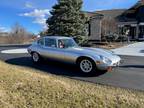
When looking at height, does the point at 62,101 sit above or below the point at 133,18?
below

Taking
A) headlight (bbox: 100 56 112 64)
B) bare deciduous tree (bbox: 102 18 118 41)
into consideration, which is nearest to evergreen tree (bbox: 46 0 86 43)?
bare deciduous tree (bbox: 102 18 118 41)

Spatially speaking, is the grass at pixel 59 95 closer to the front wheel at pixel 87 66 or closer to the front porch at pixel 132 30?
the front wheel at pixel 87 66

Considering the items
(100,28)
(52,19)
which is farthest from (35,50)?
(100,28)

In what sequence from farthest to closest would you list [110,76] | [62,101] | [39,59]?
[39,59], [110,76], [62,101]

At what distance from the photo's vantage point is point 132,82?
8648mm

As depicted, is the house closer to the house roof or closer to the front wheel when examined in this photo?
the house roof

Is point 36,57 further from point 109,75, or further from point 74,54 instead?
point 109,75

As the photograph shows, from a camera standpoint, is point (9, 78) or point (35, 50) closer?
point (9, 78)

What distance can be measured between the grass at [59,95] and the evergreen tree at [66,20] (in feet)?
54.9

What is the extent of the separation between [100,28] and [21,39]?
59.4 feet

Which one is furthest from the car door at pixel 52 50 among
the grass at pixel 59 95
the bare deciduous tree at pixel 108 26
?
the bare deciduous tree at pixel 108 26

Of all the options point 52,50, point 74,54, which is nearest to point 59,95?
point 74,54

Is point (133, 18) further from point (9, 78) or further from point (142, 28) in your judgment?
point (9, 78)

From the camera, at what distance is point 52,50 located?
36.2ft
